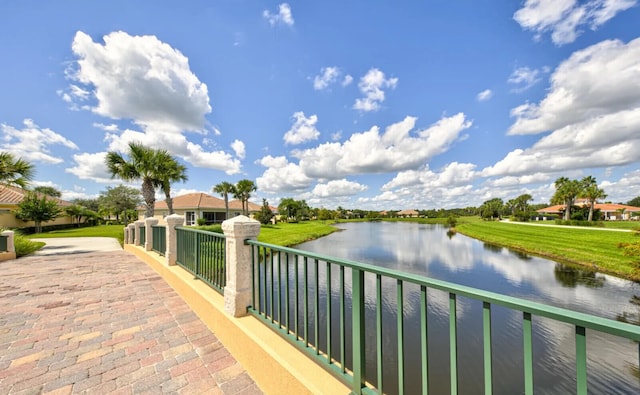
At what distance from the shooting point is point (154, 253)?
789 centimetres

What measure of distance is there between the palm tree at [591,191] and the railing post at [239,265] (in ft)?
194

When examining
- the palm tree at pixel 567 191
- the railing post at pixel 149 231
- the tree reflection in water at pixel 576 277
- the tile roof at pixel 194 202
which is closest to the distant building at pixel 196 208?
the tile roof at pixel 194 202

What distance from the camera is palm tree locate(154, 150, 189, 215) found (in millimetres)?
14677

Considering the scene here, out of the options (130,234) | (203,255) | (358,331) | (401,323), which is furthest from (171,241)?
(130,234)

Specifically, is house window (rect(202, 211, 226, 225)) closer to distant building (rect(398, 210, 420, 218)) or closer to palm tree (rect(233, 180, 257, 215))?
palm tree (rect(233, 180, 257, 215))

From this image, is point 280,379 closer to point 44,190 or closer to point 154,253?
point 154,253

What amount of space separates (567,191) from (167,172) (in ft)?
196

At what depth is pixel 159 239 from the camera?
752cm

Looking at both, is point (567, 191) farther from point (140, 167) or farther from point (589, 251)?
point (140, 167)

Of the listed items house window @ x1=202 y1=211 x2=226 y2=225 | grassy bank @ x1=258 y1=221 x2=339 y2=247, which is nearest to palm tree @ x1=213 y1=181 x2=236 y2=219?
house window @ x1=202 y1=211 x2=226 y2=225

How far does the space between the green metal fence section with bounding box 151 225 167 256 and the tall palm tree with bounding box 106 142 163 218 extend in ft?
24.3

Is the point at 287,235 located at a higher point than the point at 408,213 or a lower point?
higher

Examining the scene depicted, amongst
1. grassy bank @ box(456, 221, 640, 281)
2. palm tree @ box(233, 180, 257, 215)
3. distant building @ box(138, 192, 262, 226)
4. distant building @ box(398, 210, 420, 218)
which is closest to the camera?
grassy bank @ box(456, 221, 640, 281)

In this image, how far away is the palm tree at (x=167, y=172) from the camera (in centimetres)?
1468
